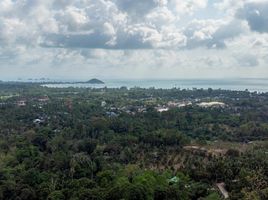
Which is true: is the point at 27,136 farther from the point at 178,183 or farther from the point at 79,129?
the point at 178,183

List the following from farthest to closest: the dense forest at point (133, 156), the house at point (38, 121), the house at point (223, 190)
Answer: the house at point (38, 121)
the house at point (223, 190)
the dense forest at point (133, 156)

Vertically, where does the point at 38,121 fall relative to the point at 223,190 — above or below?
above

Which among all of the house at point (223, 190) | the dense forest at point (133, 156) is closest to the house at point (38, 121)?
the dense forest at point (133, 156)

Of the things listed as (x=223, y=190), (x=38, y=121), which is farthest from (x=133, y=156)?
(x=38, y=121)

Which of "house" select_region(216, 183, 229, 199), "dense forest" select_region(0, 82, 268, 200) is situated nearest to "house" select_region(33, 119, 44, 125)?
"dense forest" select_region(0, 82, 268, 200)

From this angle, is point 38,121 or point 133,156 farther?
point 38,121

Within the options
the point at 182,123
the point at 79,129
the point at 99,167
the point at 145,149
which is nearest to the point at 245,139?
the point at 182,123

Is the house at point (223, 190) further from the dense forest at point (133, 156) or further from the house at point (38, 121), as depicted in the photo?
the house at point (38, 121)

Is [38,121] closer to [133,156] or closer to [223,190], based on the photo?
[133,156]
